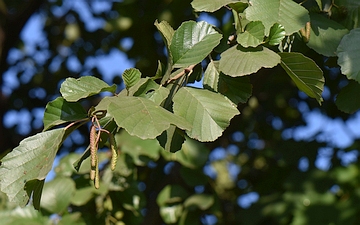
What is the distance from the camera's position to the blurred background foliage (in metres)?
1.76

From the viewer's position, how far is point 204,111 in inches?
35.7

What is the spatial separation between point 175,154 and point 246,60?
977 mm

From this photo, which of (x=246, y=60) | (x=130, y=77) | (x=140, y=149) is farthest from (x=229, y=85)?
(x=140, y=149)

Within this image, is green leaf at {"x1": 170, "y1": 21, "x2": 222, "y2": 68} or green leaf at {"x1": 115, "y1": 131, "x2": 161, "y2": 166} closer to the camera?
green leaf at {"x1": 170, "y1": 21, "x2": 222, "y2": 68}

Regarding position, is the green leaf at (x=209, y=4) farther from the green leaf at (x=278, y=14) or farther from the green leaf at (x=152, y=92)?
the green leaf at (x=152, y=92)

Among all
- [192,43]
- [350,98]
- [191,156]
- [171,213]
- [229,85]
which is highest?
[192,43]

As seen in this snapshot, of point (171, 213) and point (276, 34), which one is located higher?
point (276, 34)

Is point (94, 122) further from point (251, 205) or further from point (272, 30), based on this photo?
point (251, 205)

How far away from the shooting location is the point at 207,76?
104cm

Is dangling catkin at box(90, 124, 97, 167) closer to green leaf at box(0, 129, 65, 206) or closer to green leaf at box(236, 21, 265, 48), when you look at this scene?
green leaf at box(0, 129, 65, 206)

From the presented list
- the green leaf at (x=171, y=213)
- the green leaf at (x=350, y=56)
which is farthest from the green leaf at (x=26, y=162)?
the green leaf at (x=171, y=213)

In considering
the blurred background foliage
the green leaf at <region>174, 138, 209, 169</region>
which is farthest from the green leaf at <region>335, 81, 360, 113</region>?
the green leaf at <region>174, 138, 209, 169</region>

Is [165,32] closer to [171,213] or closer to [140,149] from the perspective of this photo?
[140,149]

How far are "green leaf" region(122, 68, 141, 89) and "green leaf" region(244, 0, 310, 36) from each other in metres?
0.24
